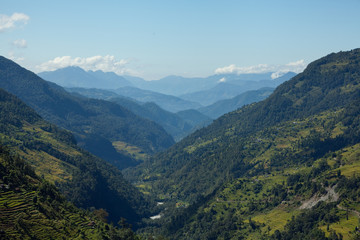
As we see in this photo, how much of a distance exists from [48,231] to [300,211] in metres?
138

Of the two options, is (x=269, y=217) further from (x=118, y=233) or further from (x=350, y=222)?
(x=118, y=233)

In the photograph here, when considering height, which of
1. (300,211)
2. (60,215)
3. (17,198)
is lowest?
(300,211)

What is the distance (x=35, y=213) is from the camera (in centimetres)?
11925

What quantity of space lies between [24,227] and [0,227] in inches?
316

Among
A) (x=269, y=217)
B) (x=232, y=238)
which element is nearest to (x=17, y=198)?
(x=232, y=238)

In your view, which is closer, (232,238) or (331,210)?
(331,210)

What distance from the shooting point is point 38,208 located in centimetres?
12250

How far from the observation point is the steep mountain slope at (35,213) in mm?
108625

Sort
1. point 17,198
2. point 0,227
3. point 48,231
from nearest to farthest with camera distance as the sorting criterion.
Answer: point 0,227, point 48,231, point 17,198

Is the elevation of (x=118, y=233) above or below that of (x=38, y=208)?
Answer: below

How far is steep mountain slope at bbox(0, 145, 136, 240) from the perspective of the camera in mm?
108625

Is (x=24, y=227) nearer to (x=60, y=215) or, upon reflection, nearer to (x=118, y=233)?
(x=60, y=215)

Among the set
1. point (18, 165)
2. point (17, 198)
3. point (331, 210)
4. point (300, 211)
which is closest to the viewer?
point (17, 198)

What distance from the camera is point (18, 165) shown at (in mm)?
149875
